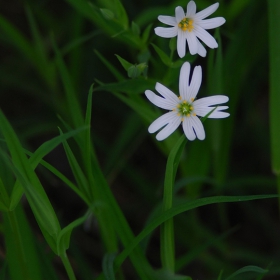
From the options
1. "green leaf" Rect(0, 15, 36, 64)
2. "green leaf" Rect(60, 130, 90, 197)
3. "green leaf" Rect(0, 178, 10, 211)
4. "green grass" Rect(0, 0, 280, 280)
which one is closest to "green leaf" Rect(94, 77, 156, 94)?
"green grass" Rect(0, 0, 280, 280)

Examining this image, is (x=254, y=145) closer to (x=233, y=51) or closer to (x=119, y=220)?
(x=233, y=51)

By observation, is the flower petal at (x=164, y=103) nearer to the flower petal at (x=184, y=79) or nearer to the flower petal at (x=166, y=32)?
the flower petal at (x=184, y=79)

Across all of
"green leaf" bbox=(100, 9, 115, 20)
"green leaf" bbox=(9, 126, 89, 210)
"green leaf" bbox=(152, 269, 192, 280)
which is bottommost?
"green leaf" bbox=(152, 269, 192, 280)

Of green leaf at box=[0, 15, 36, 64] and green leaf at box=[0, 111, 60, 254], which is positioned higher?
green leaf at box=[0, 15, 36, 64]

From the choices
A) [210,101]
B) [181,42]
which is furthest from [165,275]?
[181,42]

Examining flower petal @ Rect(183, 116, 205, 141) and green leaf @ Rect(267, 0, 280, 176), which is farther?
green leaf @ Rect(267, 0, 280, 176)

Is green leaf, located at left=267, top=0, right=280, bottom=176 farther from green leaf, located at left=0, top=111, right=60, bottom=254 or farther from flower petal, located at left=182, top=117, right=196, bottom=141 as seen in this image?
green leaf, located at left=0, top=111, right=60, bottom=254
